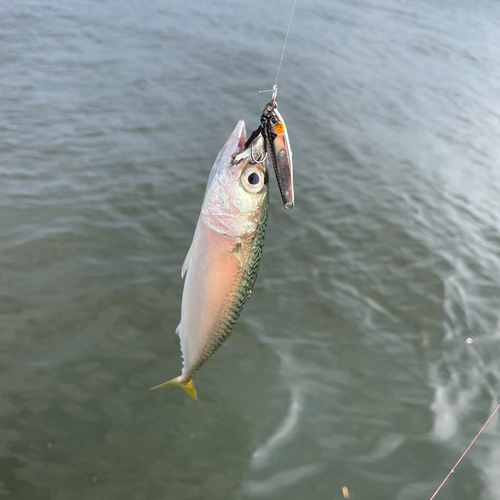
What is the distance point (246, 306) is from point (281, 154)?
108 inches

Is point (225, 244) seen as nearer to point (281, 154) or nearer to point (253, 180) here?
point (253, 180)

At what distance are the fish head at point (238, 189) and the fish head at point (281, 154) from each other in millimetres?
79

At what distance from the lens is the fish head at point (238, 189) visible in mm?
2570

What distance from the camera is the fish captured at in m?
2.60

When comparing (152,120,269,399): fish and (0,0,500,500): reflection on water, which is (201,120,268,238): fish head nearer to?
(152,120,269,399): fish

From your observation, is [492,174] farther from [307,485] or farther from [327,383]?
[307,485]

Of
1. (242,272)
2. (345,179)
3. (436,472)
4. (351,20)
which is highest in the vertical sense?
(351,20)

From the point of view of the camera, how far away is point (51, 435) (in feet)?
11.7

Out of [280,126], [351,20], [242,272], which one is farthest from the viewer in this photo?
[351,20]

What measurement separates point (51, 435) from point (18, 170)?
13.8 feet

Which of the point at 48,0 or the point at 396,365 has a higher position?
the point at 48,0

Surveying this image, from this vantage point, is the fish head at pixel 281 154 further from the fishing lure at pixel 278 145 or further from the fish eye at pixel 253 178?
the fish eye at pixel 253 178

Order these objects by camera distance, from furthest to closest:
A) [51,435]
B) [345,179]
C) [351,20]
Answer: [351,20]
[345,179]
[51,435]

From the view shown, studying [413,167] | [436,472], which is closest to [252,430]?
[436,472]
